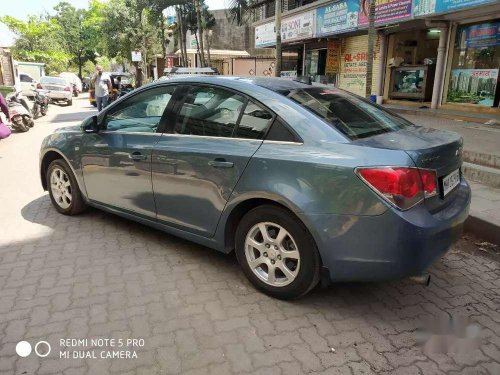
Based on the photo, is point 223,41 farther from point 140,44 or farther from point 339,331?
point 339,331

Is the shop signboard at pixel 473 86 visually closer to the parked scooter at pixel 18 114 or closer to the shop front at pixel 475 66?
the shop front at pixel 475 66

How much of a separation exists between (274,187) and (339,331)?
1025 mm

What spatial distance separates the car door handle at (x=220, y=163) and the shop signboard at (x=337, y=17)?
11.6 m

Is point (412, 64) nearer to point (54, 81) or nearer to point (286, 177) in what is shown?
point (286, 177)

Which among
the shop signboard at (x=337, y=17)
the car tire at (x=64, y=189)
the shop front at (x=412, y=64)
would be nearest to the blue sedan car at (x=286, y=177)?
the car tire at (x=64, y=189)

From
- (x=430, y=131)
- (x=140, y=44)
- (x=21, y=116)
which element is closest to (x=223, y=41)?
(x=140, y=44)

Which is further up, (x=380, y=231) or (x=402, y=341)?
(x=380, y=231)

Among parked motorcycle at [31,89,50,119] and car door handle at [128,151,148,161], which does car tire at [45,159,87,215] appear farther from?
parked motorcycle at [31,89,50,119]

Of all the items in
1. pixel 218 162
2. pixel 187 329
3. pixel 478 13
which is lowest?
pixel 187 329

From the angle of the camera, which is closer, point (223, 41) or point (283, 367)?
point (283, 367)

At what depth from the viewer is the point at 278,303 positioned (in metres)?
2.97

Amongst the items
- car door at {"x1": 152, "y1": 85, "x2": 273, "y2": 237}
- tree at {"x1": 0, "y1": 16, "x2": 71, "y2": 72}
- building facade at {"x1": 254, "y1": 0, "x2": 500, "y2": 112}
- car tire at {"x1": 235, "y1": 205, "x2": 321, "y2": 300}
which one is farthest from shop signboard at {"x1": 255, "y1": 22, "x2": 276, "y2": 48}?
tree at {"x1": 0, "y1": 16, "x2": 71, "y2": 72}

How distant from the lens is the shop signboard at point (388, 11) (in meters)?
11.0

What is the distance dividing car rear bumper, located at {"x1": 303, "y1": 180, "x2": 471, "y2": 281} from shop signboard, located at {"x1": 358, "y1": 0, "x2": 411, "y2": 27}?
10.0m
